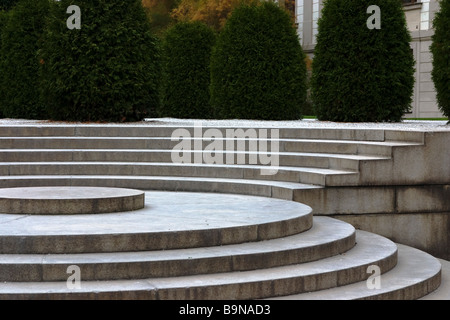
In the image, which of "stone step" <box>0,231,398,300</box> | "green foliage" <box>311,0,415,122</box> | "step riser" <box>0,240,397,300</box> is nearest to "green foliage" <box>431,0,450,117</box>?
"green foliage" <box>311,0,415,122</box>

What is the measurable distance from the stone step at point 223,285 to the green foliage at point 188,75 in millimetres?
11327

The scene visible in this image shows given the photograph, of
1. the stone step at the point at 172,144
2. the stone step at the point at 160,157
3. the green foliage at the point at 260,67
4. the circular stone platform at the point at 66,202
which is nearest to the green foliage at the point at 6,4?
the green foliage at the point at 260,67

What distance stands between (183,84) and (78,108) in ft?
16.6

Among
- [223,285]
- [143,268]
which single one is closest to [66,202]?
[143,268]

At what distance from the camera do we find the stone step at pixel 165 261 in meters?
6.23

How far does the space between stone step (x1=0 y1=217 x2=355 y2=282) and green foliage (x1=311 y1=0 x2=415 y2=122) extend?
6354 millimetres

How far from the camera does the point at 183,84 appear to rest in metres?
18.3

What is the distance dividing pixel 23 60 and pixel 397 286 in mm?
11072

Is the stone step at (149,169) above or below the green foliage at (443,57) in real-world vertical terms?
below

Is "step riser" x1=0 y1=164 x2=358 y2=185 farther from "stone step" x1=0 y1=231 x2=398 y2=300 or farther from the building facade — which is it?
the building facade

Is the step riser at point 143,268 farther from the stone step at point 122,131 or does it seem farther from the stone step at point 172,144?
the stone step at point 122,131

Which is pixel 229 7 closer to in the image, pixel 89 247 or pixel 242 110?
pixel 242 110

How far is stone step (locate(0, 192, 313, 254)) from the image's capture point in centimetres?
664

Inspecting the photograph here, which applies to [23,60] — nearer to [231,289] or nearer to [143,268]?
[143,268]
